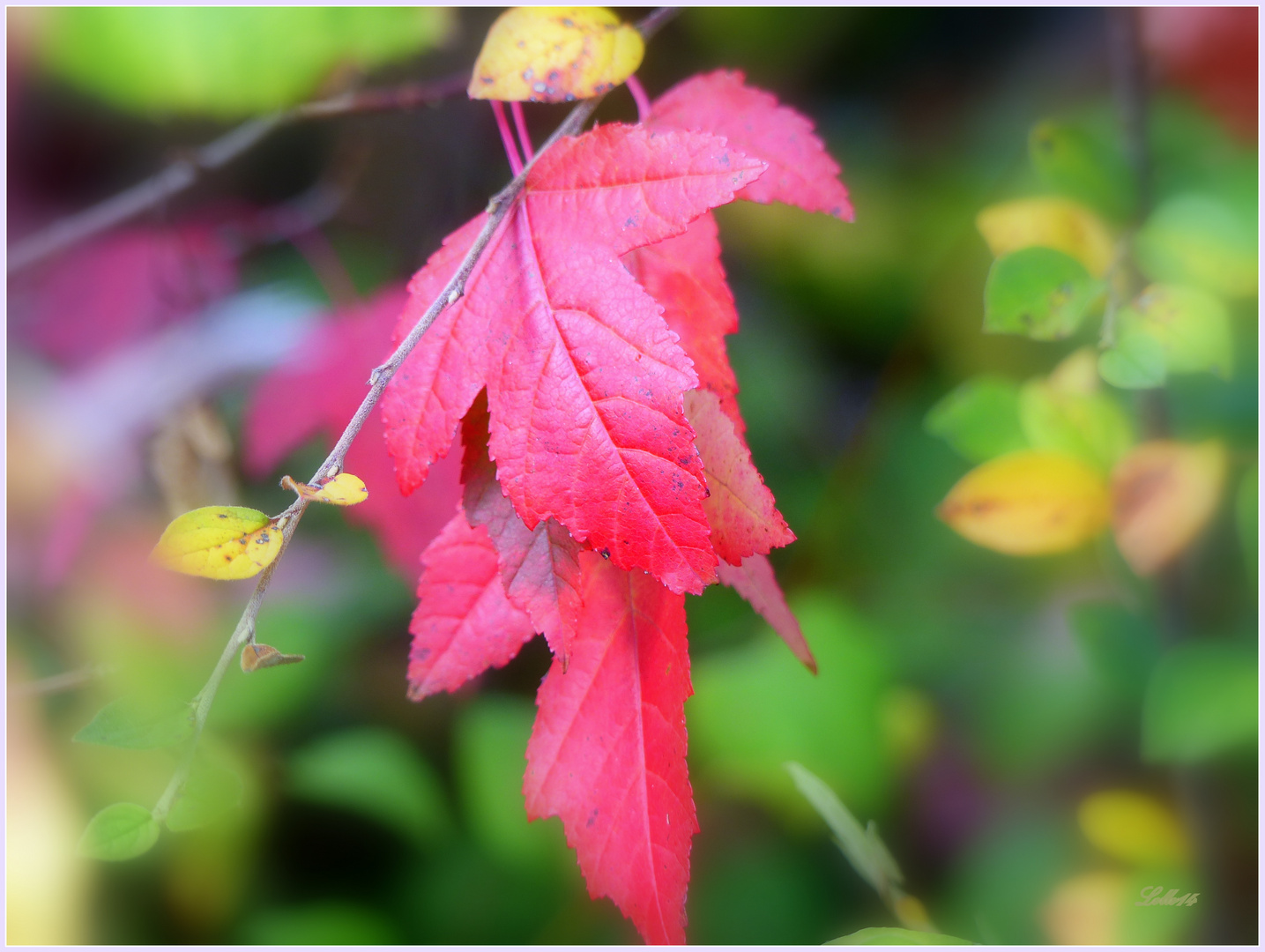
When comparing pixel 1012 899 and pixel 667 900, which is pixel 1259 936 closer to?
pixel 1012 899

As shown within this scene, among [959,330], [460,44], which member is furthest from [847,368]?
[460,44]

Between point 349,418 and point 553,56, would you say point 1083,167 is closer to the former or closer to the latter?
point 553,56

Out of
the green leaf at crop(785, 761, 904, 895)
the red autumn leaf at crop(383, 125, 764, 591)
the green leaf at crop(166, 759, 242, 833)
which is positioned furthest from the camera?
the green leaf at crop(785, 761, 904, 895)

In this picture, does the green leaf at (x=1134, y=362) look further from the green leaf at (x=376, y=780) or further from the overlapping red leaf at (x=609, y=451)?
the green leaf at (x=376, y=780)

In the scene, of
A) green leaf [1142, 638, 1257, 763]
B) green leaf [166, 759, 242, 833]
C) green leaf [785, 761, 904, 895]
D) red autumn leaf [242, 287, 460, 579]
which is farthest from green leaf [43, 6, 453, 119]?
green leaf [1142, 638, 1257, 763]

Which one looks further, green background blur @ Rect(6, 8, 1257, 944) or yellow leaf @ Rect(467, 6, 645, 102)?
green background blur @ Rect(6, 8, 1257, 944)

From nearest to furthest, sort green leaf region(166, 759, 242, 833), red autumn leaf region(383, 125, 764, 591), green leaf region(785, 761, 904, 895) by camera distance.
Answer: red autumn leaf region(383, 125, 764, 591), green leaf region(166, 759, 242, 833), green leaf region(785, 761, 904, 895)

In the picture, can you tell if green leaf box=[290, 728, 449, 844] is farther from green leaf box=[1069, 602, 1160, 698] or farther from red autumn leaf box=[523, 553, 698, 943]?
green leaf box=[1069, 602, 1160, 698]
